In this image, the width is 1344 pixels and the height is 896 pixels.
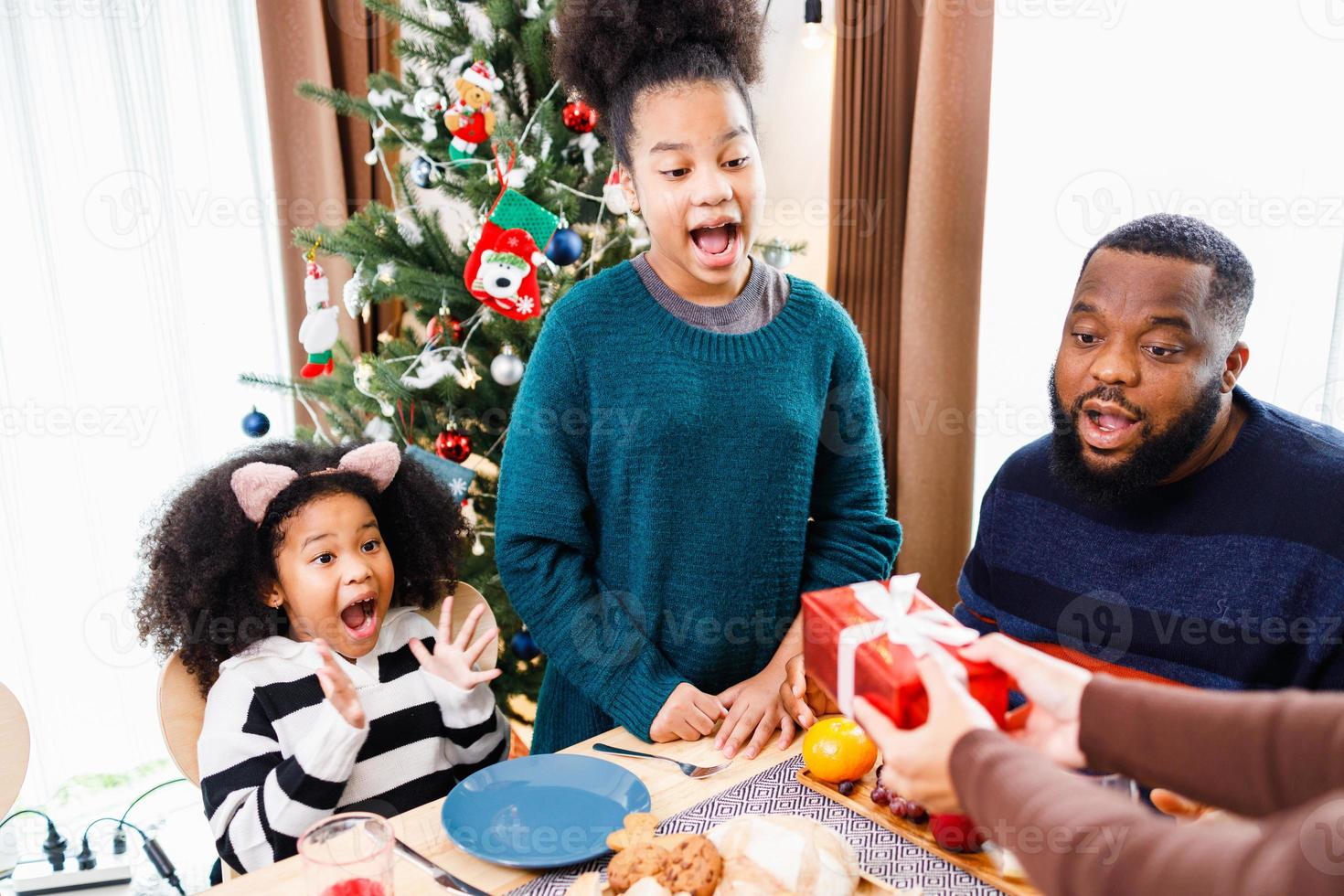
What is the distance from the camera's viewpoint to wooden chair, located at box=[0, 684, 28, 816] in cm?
139

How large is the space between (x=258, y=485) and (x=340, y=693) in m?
0.38

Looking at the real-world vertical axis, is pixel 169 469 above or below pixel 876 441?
below

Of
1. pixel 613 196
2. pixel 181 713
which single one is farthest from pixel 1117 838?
pixel 613 196

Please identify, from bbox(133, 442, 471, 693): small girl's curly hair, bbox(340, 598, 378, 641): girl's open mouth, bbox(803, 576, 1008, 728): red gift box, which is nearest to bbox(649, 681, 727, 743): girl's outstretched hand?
bbox(803, 576, 1008, 728): red gift box

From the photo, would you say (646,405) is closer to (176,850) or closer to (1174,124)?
(1174,124)

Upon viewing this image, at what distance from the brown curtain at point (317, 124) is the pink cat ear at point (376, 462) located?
1784mm

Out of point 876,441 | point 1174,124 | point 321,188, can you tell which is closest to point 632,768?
point 876,441

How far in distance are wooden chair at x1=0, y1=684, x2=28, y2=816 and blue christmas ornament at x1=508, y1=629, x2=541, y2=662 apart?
129 centimetres

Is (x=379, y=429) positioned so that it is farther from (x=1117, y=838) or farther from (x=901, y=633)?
(x=1117, y=838)

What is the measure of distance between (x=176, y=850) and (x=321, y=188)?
2235 mm

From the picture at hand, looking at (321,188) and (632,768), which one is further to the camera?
(321,188)

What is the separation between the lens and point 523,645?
8.43ft

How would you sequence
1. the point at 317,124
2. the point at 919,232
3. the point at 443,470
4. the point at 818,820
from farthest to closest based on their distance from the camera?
the point at 317,124 < the point at 919,232 < the point at 443,470 < the point at 818,820

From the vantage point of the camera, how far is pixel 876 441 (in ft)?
5.41
